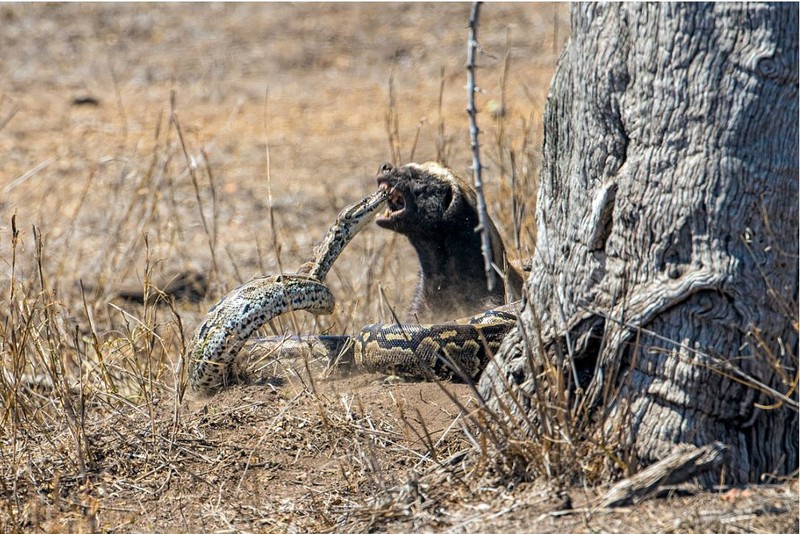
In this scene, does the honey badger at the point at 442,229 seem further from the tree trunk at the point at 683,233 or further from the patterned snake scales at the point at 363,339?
the tree trunk at the point at 683,233

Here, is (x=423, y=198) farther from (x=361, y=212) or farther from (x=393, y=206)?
(x=361, y=212)

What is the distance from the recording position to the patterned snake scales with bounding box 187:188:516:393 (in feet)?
16.9

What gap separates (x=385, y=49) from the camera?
652 inches

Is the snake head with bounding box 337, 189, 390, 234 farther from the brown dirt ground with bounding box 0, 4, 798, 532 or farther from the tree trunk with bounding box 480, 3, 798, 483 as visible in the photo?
the tree trunk with bounding box 480, 3, 798, 483

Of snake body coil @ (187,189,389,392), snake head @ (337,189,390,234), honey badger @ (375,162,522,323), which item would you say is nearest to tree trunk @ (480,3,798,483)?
snake body coil @ (187,189,389,392)

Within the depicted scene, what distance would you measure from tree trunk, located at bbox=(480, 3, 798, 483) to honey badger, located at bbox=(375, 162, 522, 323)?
7.30 ft

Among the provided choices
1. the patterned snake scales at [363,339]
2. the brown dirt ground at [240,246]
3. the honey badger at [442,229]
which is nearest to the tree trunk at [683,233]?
the brown dirt ground at [240,246]

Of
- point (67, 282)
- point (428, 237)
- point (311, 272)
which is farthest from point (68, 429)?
point (67, 282)

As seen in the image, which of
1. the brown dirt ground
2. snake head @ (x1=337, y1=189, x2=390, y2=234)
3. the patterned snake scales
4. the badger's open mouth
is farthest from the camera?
the badger's open mouth

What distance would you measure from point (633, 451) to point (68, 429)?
2689mm

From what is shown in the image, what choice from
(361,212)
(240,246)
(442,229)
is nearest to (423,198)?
(442,229)

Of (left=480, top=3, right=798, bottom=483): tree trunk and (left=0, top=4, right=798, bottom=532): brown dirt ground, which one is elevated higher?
(left=480, top=3, right=798, bottom=483): tree trunk

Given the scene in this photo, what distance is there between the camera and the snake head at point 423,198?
20.1 ft

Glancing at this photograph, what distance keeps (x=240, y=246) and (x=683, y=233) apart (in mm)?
7392
